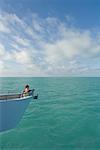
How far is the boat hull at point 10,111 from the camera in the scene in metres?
12.0

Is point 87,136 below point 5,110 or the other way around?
below

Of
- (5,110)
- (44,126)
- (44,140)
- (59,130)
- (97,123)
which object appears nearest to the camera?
(5,110)

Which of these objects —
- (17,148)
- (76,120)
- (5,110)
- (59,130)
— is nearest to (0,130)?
(5,110)

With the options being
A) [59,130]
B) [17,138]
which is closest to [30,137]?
[17,138]

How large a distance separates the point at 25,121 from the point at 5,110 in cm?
1056

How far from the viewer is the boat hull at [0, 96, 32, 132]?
1205cm

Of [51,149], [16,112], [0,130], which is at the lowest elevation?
[51,149]

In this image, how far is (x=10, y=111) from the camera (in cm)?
1248

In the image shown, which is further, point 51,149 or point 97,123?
point 97,123

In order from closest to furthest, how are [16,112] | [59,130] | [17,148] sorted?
[16,112] < [17,148] < [59,130]

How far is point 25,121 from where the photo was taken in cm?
2208

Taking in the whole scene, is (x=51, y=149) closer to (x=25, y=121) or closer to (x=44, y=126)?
(x=44, y=126)

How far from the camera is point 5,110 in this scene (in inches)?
476

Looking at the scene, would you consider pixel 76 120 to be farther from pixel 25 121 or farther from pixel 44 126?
pixel 25 121
